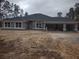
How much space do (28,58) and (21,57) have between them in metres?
0.44

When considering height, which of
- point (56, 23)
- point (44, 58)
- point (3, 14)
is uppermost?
point (3, 14)

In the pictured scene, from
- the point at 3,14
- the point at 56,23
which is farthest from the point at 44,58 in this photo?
the point at 3,14

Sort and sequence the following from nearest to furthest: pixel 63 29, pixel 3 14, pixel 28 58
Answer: pixel 28 58
pixel 63 29
pixel 3 14

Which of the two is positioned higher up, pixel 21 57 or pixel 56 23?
pixel 56 23

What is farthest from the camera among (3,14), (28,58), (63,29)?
(3,14)

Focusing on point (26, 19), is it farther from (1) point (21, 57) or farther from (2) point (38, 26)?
(1) point (21, 57)

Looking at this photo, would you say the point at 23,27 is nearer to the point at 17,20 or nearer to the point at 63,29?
the point at 17,20

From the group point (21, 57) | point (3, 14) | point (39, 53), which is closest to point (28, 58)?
point (21, 57)

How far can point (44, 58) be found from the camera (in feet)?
30.3

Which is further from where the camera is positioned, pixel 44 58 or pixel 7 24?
pixel 7 24

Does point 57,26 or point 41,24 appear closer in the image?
point 41,24

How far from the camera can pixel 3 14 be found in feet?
198

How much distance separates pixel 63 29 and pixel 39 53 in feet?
86.7

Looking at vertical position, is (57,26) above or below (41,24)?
below
